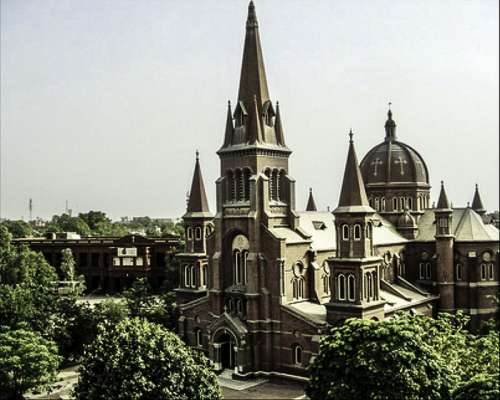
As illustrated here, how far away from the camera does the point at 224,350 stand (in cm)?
4616

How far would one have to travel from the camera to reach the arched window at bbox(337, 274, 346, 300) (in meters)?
41.4

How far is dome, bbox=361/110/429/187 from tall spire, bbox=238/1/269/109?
20.0 meters

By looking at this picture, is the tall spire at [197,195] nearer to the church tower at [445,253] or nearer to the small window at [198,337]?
the small window at [198,337]

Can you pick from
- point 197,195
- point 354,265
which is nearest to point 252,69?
point 197,195

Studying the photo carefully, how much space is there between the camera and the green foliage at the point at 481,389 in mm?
23969

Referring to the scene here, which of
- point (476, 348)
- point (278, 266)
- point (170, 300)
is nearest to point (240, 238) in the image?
point (278, 266)

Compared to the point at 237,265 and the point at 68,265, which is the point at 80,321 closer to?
the point at 237,265

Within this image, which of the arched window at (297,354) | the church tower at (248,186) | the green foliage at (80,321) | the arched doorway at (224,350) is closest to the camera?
the arched window at (297,354)

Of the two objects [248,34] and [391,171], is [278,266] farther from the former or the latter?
[391,171]

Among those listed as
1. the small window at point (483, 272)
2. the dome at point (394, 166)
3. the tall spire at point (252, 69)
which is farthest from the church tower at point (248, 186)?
the small window at point (483, 272)

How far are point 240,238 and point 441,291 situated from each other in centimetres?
2020

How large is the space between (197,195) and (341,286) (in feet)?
56.3

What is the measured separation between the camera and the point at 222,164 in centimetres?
4728

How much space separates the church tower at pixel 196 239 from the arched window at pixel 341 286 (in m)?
14.7
